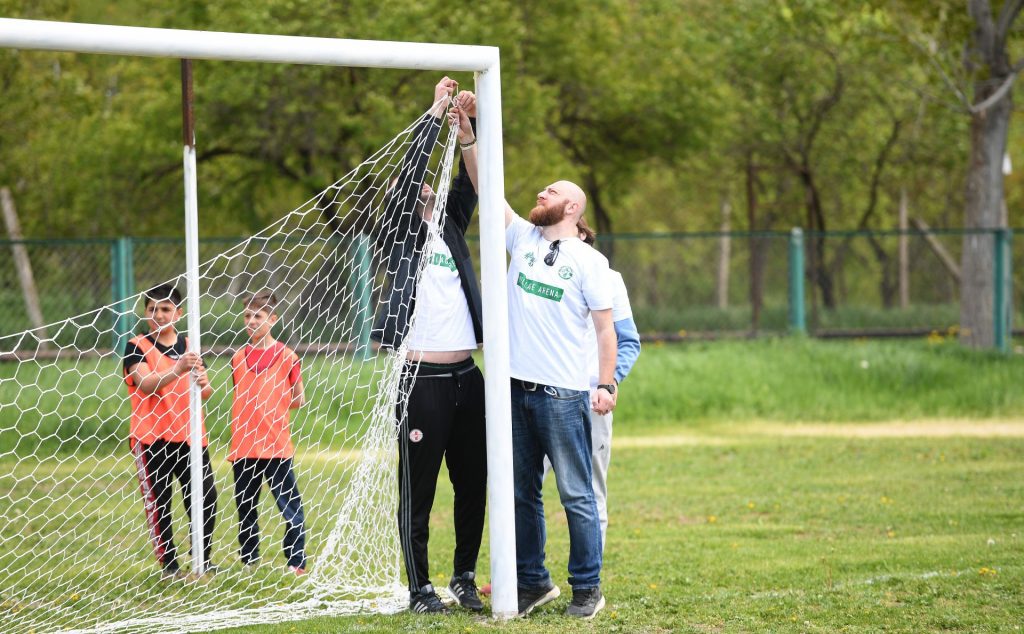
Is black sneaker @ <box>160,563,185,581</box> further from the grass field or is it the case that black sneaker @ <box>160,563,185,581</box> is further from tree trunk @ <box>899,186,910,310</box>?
tree trunk @ <box>899,186,910,310</box>

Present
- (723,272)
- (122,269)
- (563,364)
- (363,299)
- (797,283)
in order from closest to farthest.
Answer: (563,364) → (363,299) → (122,269) → (797,283) → (723,272)

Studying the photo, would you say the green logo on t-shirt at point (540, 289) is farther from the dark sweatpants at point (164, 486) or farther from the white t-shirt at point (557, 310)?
the dark sweatpants at point (164, 486)

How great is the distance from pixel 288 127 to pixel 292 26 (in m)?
1.87

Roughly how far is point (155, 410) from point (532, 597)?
2.48 metres

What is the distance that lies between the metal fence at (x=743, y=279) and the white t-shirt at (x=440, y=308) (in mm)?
9023

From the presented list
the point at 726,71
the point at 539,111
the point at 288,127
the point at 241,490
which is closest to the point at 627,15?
the point at 726,71

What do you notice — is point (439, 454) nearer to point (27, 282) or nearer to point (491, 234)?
point (491, 234)

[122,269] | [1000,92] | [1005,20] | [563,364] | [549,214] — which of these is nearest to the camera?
[563,364]

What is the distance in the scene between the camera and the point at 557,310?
511 cm

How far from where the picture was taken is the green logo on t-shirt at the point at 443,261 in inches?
207

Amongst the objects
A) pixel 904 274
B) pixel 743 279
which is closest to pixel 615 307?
pixel 743 279

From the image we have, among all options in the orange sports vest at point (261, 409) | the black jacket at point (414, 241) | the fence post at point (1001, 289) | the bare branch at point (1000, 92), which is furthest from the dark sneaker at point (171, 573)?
the fence post at point (1001, 289)

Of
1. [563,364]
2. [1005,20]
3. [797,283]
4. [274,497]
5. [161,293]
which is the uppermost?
[1005,20]

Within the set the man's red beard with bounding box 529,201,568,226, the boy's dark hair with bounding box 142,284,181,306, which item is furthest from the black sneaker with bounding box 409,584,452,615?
the boy's dark hair with bounding box 142,284,181,306
